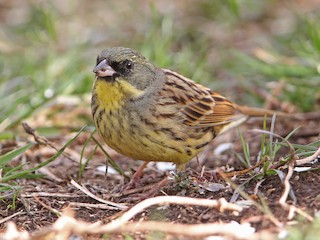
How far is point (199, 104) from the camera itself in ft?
16.6

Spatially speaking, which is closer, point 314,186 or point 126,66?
point 314,186

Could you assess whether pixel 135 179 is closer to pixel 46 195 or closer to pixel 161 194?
pixel 161 194

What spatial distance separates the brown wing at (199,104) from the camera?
4871mm

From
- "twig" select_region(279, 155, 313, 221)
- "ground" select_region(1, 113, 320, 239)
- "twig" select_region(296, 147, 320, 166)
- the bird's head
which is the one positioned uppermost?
the bird's head

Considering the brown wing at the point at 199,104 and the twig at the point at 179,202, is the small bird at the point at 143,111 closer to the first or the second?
the brown wing at the point at 199,104

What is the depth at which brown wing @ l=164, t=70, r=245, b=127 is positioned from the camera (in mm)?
4871

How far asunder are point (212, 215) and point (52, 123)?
2.47 meters

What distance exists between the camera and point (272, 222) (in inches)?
134

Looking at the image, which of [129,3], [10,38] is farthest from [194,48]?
[10,38]

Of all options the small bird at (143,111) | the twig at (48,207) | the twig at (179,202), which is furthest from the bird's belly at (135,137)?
the twig at (179,202)

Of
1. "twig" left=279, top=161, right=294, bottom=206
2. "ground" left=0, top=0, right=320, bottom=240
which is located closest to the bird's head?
"ground" left=0, top=0, right=320, bottom=240

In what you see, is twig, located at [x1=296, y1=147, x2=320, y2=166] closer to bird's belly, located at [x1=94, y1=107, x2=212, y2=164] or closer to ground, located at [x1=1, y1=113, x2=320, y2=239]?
ground, located at [x1=1, y1=113, x2=320, y2=239]

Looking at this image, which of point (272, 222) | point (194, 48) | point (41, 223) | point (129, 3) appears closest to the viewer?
point (272, 222)

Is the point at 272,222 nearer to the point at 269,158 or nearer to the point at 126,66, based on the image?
the point at 269,158
